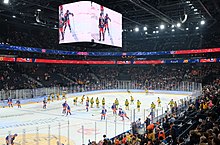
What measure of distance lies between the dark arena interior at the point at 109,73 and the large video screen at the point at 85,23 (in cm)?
6

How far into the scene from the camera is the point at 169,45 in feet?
148

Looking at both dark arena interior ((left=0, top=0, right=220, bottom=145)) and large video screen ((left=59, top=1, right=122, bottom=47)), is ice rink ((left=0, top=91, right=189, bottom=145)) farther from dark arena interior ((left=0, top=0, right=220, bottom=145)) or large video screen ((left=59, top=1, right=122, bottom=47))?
large video screen ((left=59, top=1, right=122, bottom=47))

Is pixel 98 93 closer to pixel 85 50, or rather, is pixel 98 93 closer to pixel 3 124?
pixel 85 50

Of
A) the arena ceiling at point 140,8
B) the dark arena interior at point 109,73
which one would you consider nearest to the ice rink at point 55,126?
the dark arena interior at point 109,73

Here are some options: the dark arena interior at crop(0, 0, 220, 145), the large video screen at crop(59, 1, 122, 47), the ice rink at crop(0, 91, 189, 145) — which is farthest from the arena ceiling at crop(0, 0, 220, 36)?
the ice rink at crop(0, 91, 189, 145)

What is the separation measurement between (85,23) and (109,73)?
106 ft

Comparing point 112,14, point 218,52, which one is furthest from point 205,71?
point 112,14

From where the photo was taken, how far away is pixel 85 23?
14.3 meters

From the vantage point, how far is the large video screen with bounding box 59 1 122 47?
14.3m

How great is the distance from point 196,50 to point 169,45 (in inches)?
275

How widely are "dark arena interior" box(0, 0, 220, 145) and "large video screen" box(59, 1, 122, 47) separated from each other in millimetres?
60

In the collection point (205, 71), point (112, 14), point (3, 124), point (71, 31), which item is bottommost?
point (3, 124)

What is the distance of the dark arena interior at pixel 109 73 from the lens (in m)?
10.6

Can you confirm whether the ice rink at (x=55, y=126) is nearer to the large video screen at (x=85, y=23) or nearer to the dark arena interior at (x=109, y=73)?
the dark arena interior at (x=109, y=73)
